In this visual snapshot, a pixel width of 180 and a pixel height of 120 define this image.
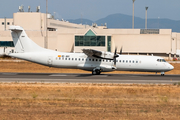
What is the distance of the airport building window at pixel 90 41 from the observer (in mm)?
85875

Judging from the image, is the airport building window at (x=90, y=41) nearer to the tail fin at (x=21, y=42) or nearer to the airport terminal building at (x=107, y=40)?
the airport terminal building at (x=107, y=40)

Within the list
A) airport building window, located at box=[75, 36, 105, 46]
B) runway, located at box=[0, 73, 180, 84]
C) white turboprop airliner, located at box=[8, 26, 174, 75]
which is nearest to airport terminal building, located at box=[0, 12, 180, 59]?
airport building window, located at box=[75, 36, 105, 46]

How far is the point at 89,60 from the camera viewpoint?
38.6 meters

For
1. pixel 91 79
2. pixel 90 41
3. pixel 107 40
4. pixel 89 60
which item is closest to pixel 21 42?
pixel 89 60

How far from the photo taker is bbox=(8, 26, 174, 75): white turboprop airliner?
3791cm

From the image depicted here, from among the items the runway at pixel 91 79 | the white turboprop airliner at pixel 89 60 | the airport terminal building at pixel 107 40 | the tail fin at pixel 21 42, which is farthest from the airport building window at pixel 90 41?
the runway at pixel 91 79

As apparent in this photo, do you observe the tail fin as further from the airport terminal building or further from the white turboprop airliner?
the airport terminal building

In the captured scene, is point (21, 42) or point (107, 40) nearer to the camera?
point (21, 42)

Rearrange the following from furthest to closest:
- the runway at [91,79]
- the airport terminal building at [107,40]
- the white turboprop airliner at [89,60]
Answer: the airport terminal building at [107,40] → the white turboprop airliner at [89,60] → the runway at [91,79]

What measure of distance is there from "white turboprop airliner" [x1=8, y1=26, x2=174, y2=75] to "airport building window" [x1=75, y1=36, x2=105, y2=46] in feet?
154

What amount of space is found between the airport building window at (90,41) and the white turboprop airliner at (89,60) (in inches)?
1844

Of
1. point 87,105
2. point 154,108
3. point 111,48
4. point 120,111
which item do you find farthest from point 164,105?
point 111,48

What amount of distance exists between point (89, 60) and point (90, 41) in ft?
156

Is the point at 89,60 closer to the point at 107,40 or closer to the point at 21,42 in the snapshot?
the point at 21,42
